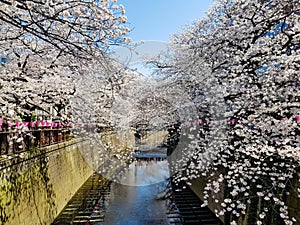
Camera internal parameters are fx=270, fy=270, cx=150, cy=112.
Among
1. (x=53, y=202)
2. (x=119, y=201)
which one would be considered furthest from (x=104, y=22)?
(x=119, y=201)

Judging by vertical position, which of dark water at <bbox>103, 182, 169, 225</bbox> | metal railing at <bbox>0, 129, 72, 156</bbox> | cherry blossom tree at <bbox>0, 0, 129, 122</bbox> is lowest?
dark water at <bbox>103, 182, 169, 225</bbox>

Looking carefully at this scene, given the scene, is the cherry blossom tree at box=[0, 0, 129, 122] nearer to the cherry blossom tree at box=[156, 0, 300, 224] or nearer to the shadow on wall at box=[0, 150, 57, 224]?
the shadow on wall at box=[0, 150, 57, 224]

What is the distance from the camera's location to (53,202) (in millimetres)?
9664

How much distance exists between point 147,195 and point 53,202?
218 inches

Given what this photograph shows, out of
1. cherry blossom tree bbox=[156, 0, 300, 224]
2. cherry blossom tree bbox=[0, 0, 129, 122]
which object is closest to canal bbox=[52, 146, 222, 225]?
cherry blossom tree bbox=[156, 0, 300, 224]

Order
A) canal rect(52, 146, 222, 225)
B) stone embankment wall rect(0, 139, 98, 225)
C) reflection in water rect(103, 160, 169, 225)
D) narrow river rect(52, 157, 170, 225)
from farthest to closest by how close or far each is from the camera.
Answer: reflection in water rect(103, 160, 169, 225) < narrow river rect(52, 157, 170, 225) < canal rect(52, 146, 222, 225) < stone embankment wall rect(0, 139, 98, 225)

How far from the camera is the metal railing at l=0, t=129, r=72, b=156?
6.62 m

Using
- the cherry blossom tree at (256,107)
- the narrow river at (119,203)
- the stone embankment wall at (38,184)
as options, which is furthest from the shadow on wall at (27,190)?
the cherry blossom tree at (256,107)

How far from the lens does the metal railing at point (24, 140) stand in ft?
21.7

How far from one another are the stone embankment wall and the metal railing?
0.23 meters

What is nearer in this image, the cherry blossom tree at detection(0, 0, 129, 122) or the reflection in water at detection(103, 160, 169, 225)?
the cherry blossom tree at detection(0, 0, 129, 122)

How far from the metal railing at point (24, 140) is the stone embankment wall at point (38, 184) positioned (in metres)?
0.23

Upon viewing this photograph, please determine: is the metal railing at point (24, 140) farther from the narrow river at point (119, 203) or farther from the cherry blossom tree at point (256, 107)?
the cherry blossom tree at point (256, 107)

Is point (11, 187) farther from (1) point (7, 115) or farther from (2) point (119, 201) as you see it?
(2) point (119, 201)
